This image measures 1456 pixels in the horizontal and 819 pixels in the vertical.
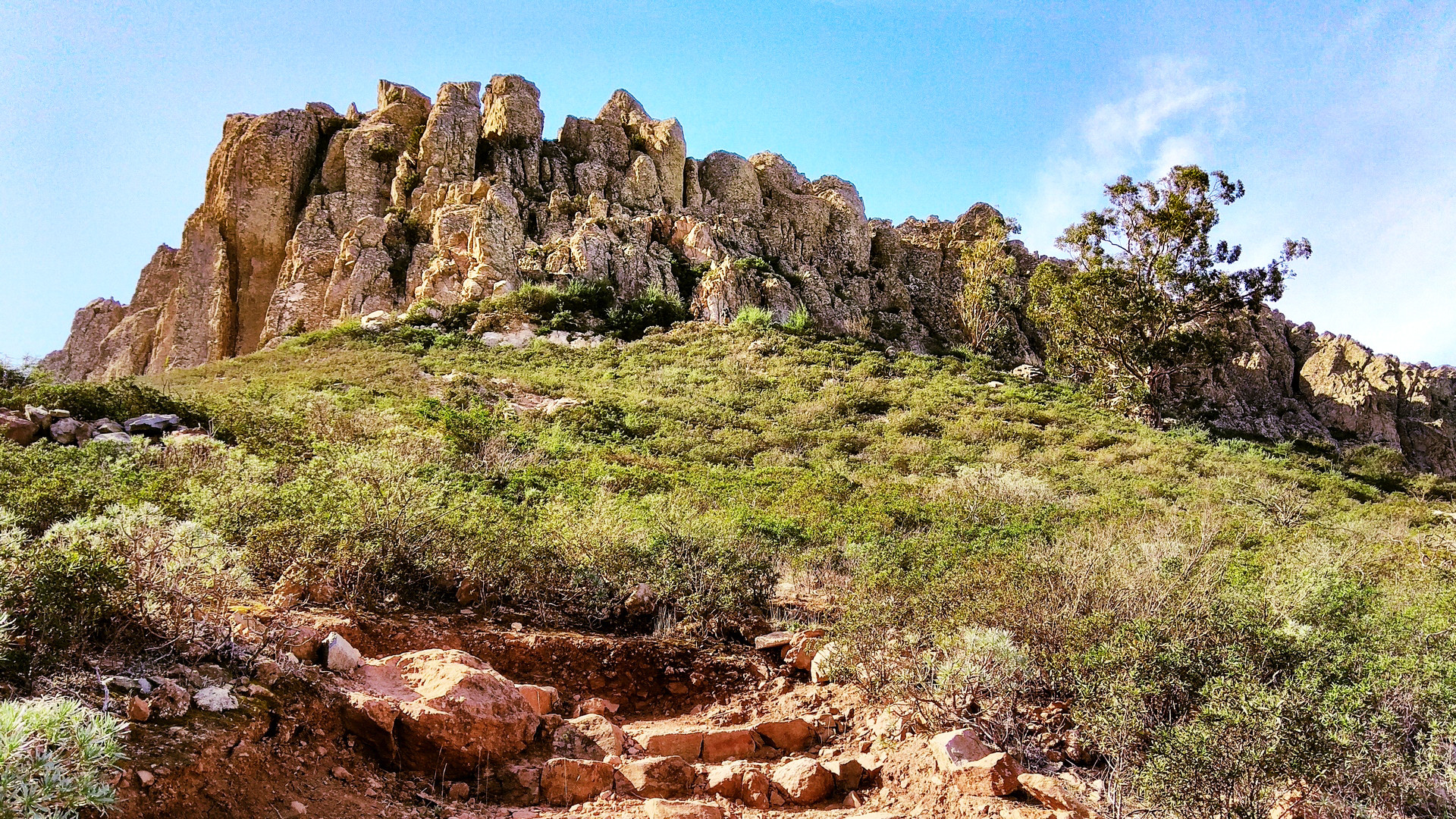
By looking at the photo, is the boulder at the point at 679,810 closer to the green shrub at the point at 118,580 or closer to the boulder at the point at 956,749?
the boulder at the point at 956,749

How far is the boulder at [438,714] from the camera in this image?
310 centimetres

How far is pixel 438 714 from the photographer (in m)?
3.16

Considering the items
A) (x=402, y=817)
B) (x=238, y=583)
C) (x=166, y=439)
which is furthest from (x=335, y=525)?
(x=166, y=439)

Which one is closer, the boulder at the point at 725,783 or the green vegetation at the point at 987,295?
the boulder at the point at 725,783

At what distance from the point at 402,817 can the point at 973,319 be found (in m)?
28.5

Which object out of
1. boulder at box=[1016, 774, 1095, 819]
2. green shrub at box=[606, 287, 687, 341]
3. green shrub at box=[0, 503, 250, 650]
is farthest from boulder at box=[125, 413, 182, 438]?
green shrub at box=[606, 287, 687, 341]

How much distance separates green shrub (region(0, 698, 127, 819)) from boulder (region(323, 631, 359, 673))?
1.41 meters

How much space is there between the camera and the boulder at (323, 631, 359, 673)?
3.44m

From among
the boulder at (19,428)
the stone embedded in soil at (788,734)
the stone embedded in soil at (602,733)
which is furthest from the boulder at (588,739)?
the boulder at (19,428)

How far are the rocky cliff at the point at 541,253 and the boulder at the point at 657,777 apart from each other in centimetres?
2098

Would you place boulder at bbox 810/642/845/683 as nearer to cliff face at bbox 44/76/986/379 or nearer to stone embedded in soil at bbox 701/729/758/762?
stone embedded in soil at bbox 701/729/758/762

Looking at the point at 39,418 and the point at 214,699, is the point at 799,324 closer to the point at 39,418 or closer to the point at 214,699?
the point at 39,418

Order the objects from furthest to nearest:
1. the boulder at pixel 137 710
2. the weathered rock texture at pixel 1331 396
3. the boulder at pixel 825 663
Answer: the weathered rock texture at pixel 1331 396 → the boulder at pixel 825 663 → the boulder at pixel 137 710

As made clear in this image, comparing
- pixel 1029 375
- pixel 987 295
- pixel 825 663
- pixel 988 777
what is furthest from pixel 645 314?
pixel 988 777
